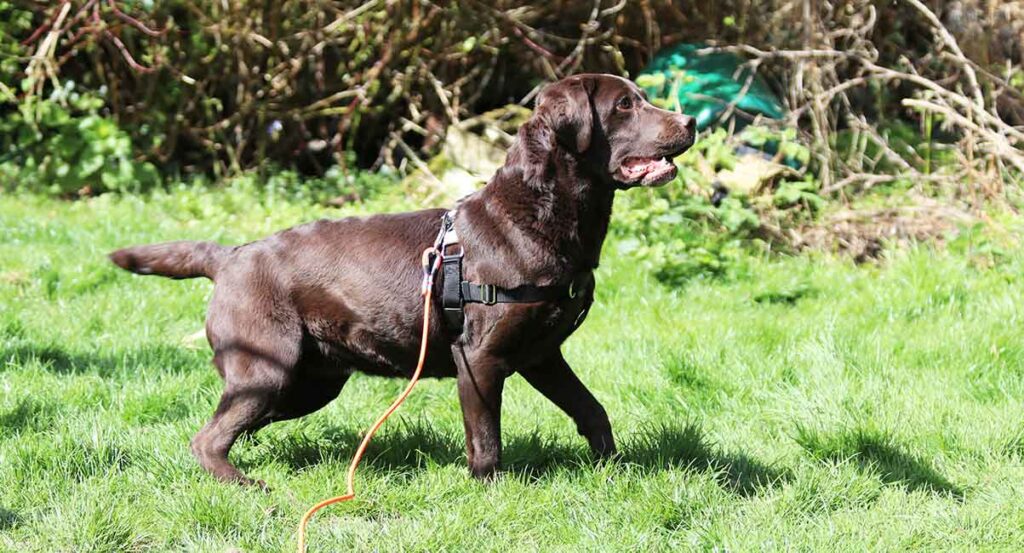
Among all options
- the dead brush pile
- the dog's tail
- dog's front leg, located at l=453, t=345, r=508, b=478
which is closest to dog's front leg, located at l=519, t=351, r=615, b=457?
dog's front leg, located at l=453, t=345, r=508, b=478

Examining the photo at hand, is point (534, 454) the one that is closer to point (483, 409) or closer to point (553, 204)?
point (483, 409)

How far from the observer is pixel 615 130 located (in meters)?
3.72

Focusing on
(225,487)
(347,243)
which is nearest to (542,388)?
(347,243)

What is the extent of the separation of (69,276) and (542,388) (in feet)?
11.4

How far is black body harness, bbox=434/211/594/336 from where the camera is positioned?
11.8 ft

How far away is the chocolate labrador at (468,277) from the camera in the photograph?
365 centimetres

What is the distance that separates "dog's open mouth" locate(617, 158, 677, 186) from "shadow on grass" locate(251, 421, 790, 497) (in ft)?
3.01

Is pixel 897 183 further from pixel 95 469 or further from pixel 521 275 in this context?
pixel 95 469

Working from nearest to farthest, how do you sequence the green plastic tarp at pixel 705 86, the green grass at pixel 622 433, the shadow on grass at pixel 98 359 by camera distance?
the green grass at pixel 622 433 → the shadow on grass at pixel 98 359 → the green plastic tarp at pixel 705 86

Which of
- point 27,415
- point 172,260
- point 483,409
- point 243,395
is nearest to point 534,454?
point 483,409

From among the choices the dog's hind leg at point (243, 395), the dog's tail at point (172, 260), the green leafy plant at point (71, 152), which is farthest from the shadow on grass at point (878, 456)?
the green leafy plant at point (71, 152)

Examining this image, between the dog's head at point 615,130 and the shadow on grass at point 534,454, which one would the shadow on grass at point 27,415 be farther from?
the dog's head at point 615,130

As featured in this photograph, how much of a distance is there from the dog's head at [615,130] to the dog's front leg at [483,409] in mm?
765

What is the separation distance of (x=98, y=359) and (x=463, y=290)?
216 cm
